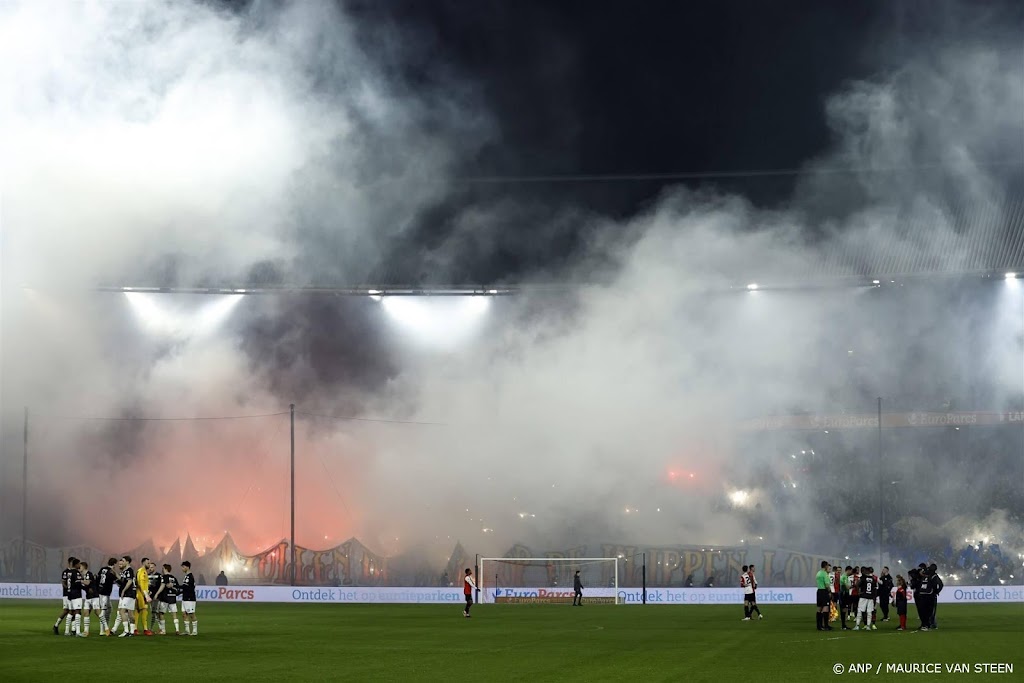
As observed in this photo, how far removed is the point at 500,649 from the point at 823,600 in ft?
31.8

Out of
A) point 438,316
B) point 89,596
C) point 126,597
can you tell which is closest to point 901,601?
point 126,597

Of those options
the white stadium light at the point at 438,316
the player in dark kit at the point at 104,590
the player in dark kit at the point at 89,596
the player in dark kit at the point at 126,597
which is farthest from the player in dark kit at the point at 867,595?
the white stadium light at the point at 438,316

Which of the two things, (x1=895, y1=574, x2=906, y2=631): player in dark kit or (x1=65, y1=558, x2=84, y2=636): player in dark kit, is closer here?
(x1=65, y1=558, x2=84, y2=636): player in dark kit

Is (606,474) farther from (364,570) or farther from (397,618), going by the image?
(397,618)

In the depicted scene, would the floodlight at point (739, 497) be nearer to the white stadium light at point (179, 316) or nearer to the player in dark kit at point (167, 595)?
the white stadium light at point (179, 316)

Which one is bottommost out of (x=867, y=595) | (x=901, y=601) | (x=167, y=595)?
(x=901, y=601)

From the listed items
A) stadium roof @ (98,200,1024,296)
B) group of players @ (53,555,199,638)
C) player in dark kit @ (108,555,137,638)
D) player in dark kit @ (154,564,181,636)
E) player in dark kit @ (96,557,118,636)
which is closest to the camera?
group of players @ (53,555,199,638)

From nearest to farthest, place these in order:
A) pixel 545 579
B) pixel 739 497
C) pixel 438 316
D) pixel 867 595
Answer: pixel 867 595, pixel 545 579, pixel 739 497, pixel 438 316

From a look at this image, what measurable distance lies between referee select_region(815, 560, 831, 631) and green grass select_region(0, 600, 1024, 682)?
374 millimetres

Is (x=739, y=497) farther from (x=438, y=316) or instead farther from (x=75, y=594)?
(x=75, y=594)

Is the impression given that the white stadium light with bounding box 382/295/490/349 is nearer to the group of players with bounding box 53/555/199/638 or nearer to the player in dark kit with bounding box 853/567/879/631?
the player in dark kit with bounding box 853/567/879/631

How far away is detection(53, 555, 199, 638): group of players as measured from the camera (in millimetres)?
25656

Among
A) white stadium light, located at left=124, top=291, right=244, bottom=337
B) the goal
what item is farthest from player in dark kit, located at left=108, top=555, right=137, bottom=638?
white stadium light, located at left=124, top=291, right=244, bottom=337

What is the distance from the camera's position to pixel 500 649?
22.0 m
